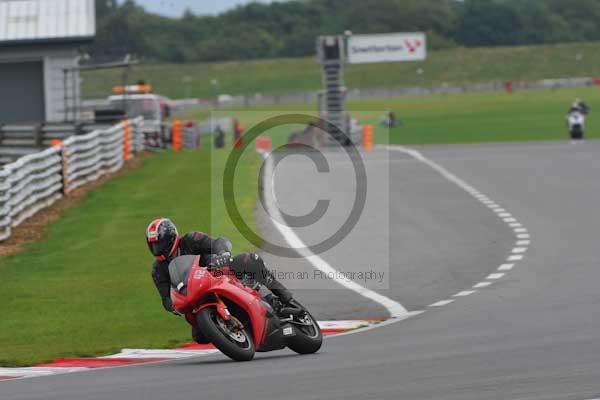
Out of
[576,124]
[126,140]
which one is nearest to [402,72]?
[576,124]

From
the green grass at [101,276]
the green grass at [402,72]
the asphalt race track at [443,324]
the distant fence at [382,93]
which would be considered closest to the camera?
the asphalt race track at [443,324]

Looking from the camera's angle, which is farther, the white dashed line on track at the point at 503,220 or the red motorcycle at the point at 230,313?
the white dashed line on track at the point at 503,220

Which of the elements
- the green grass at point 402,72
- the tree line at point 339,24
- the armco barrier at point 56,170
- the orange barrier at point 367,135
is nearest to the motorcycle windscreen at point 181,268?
the armco barrier at point 56,170

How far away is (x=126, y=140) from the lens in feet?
138

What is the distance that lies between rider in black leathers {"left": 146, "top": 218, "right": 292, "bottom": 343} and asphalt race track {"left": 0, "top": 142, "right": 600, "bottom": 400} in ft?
2.04

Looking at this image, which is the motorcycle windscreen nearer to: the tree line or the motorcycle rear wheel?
the motorcycle rear wheel

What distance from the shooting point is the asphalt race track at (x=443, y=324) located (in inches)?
350

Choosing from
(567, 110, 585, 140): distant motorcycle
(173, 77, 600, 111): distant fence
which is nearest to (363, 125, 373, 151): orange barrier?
(567, 110, 585, 140): distant motorcycle

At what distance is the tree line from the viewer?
364 feet

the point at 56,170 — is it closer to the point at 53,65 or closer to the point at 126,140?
the point at 126,140

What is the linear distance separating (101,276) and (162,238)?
7241 millimetres

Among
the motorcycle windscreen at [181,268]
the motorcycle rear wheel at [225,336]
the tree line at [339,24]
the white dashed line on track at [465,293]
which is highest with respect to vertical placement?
the tree line at [339,24]

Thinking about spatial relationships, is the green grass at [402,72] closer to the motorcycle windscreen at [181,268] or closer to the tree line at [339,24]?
the tree line at [339,24]

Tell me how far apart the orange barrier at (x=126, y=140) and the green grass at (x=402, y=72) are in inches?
3118
